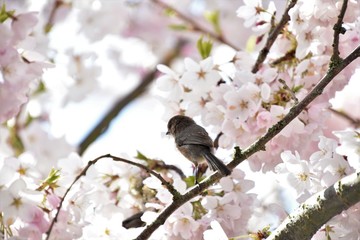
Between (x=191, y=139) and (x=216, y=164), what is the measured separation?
339mm

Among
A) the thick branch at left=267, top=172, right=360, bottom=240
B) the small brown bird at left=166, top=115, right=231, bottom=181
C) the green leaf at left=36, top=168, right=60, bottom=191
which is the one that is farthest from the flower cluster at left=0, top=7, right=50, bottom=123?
the thick branch at left=267, top=172, right=360, bottom=240

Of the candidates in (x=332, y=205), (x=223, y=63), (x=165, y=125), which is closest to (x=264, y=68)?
(x=223, y=63)

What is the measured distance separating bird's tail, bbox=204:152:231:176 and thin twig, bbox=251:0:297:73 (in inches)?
14.9

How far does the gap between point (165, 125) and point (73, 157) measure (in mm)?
313

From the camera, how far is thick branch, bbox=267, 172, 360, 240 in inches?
64.9

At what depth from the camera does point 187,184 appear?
221 centimetres

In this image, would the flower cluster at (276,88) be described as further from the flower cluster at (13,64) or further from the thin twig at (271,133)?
the flower cluster at (13,64)

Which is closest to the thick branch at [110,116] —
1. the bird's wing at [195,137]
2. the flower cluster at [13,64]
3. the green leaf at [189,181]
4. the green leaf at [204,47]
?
the green leaf at [204,47]

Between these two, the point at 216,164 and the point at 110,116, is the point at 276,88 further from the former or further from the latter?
the point at 110,116

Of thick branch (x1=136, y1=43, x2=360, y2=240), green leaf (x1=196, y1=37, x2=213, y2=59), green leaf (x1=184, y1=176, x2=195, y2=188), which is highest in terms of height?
green leaf (x1=196, y1=37, x2=213, y2=59)

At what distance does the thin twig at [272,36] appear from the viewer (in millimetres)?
2167

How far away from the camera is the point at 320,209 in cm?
169

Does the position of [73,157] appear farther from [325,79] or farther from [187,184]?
[325,79]

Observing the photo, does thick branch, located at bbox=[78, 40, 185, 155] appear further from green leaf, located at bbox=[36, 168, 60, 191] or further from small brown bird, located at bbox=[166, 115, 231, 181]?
green leaf, located at bbox=[36, 168, 60, 191]
